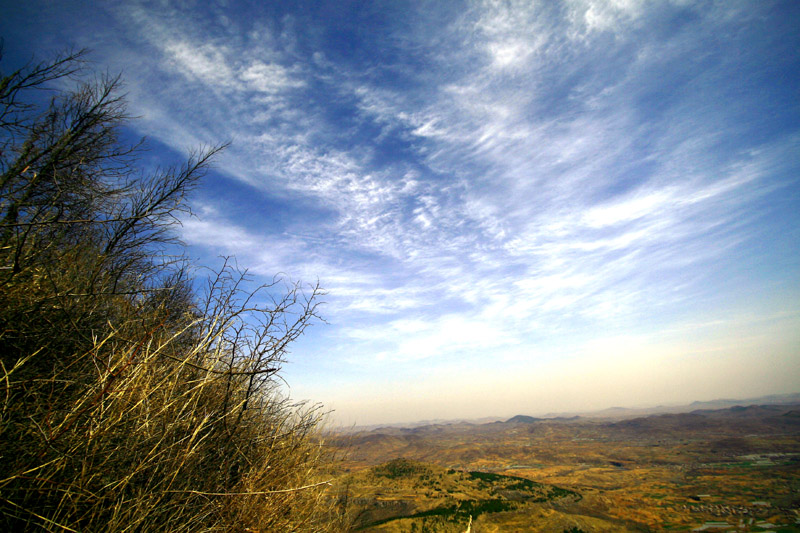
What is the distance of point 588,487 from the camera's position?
5281 cm

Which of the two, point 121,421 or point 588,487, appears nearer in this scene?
point 121,421

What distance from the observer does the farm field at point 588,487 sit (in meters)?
26.4

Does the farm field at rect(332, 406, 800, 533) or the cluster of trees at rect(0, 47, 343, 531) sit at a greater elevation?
the cluster of trees at rect(0, 47, 343, 531)

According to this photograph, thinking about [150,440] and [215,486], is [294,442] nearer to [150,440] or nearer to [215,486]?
[215,486]

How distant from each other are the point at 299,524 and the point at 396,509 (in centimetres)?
3095

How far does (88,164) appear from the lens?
261 inches

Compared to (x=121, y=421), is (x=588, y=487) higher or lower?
lower

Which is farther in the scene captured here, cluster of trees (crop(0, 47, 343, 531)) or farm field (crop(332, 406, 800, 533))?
farm field (crop(332, 406, 800, 533))

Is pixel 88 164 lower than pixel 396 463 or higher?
higher

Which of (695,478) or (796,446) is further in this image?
(796,446)

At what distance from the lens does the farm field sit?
2638cm

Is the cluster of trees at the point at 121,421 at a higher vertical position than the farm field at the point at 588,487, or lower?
higher

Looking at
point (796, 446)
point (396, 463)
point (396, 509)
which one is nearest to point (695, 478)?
point (796, 446)

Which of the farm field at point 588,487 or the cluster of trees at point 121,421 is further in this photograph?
the farm field at point 588,487
